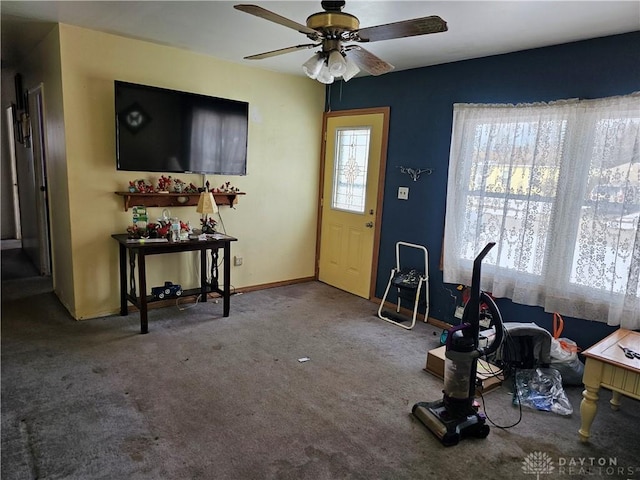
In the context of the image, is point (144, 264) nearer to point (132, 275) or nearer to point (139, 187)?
point (132, 275)

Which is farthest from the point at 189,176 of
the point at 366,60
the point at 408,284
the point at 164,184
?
the point at 408,284

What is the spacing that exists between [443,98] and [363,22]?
1.32m

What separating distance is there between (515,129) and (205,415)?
9.62ft

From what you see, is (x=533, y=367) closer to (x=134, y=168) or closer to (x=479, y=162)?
(x=479, y=162)

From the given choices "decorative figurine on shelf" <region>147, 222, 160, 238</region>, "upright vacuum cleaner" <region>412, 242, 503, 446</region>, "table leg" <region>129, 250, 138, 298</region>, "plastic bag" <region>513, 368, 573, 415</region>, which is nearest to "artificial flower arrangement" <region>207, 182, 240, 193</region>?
"decorative figurine on shelf" <region>147, 222, 160, 238</region>

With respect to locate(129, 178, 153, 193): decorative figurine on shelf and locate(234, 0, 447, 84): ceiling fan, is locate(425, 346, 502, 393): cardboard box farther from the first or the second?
locate(129, 178, 153, 193): decorative figurine on shelf

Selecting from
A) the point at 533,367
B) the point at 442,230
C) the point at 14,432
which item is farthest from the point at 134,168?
the point at 533,367

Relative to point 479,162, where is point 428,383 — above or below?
below

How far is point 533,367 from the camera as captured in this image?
2.84 metres

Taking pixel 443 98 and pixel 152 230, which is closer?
pixel 152 230

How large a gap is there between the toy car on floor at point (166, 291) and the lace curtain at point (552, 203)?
2.43 meters

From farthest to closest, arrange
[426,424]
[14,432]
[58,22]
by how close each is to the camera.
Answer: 1. [58,22]
2. [426,424]
3. [14,432]

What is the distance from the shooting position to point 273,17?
1.89 metres

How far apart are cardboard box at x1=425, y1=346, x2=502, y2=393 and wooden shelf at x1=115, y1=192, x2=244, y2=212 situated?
2.47 metres
